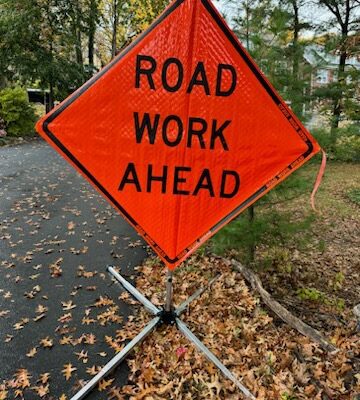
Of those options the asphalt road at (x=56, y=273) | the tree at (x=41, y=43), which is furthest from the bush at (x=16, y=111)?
the asphalt road at (x=56, y=273)

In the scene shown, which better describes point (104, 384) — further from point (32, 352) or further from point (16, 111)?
point (16, 111)

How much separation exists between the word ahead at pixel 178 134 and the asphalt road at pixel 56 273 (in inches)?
66.3

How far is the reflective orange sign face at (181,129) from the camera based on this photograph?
223 centimetres

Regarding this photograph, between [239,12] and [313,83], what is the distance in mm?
1237

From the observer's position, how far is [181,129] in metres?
2.37

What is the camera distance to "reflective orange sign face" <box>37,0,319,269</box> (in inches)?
87.7

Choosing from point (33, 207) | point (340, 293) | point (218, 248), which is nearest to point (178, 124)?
point (218, 248)

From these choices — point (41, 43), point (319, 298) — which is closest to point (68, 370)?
point (319, 298)

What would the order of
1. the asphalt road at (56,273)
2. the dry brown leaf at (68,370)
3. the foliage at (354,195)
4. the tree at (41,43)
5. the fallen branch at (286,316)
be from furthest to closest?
1. the tree at (41,43)
2. the foliage at (354,195)
3. the fallen branch at (286,316)
4. the asphalt road at (56,273)
5. the dry brown leaf at (68,370)

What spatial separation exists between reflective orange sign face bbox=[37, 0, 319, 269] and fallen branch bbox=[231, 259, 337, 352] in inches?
65.3

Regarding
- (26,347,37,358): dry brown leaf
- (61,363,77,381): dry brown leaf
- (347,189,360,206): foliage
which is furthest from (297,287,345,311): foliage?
(347,189,360,206): foliage

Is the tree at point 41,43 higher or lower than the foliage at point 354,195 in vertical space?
higher

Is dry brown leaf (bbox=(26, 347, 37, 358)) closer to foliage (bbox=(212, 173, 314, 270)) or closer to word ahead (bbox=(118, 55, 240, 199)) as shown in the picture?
word ahead (bbox=(118, 55, 240, 199))

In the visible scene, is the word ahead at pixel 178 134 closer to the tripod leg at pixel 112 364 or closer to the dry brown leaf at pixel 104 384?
the tripod leg at pixel 112 364
